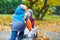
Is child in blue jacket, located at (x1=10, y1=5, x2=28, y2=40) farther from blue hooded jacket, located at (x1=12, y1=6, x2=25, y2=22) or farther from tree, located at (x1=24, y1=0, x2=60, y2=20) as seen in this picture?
tree, located at (x1=24, y1=0, x2=60, y2=20)

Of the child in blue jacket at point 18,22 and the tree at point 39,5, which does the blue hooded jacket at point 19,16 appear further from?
the tree at point 39,5

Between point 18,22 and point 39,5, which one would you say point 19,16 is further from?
point 39,5

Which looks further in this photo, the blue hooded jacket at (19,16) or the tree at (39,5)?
the tree at (39,5)

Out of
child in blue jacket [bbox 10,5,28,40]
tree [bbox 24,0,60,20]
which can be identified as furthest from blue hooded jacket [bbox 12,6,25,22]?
tree [bbox 24,0,60,20]

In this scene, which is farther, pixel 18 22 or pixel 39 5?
pixel 39 5

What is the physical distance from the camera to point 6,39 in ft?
41.9

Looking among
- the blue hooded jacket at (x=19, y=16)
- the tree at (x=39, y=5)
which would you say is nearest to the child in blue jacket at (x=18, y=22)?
the blue hooded jacket at (x=19, y=16)

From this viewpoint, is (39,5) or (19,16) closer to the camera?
(19,16)

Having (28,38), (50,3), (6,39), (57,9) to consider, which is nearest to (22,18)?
(28,38)

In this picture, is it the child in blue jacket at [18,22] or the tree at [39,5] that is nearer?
the child in blue jacket at [18,22]

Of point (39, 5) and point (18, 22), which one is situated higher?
point (39, 5)

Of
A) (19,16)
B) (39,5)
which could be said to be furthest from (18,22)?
(39,5)

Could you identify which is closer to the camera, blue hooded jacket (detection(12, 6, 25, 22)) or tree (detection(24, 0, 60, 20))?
blue hooded jacket (detection(12, 6, 25, 22))

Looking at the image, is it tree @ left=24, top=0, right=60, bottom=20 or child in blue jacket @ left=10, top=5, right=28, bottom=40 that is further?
tree @ left=24, top=0, right=60, bottom=20
